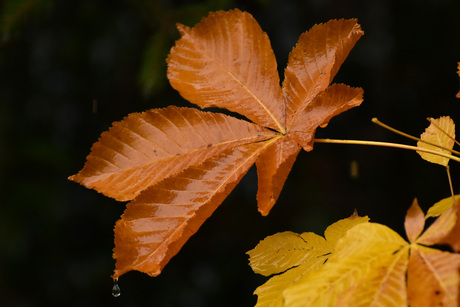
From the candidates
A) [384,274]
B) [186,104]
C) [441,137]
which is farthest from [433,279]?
[186,104]

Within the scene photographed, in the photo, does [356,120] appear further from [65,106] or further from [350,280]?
[350,280]

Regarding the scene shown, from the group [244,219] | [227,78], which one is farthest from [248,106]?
[244,219]

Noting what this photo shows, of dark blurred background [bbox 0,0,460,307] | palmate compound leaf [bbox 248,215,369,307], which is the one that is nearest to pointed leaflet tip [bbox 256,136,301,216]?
palmate compound leaf [bbox 248,215,369,307]

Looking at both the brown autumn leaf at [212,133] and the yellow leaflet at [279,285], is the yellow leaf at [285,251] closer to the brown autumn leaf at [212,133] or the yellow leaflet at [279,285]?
the yellow leaflet at [279,285]

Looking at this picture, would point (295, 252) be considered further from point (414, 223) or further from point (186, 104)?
point (186, 104)

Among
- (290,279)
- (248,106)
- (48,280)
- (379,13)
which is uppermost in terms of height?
(379,13)

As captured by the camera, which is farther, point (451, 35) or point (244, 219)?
point (244, 219)

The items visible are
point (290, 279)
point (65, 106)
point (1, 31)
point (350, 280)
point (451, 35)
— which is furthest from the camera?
point (65, 106)
